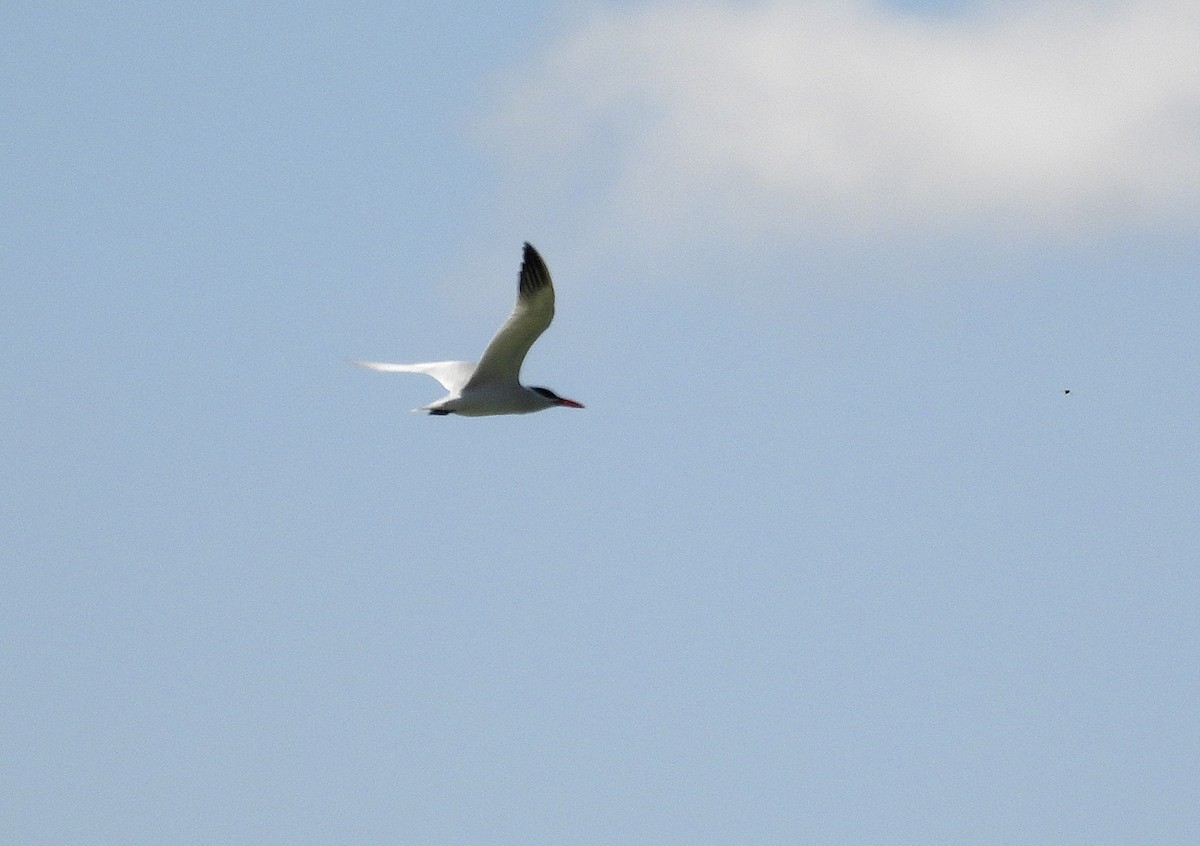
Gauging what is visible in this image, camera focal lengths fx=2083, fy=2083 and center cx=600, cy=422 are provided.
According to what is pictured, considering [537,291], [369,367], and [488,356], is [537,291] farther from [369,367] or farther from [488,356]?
[369,367]

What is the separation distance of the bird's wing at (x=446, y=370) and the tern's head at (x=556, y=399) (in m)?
1.09

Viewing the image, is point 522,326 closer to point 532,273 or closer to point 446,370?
point 532,273

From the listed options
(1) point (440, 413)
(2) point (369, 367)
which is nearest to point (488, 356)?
(1) point (440, 413)

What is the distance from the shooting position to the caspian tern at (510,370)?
29453 millimetres

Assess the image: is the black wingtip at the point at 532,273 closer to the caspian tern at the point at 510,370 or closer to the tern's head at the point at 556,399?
the caspian tern at the point at 510,370

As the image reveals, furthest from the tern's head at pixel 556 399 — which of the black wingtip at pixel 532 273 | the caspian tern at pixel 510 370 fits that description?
the black wingtip at pixel 532 273

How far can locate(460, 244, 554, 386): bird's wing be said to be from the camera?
29391 millimetres

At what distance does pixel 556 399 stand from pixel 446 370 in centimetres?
224

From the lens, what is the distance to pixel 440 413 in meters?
30.9

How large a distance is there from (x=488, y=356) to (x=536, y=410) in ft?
5.41

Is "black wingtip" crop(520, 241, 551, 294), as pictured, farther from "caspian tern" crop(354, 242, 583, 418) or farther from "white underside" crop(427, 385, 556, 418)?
"white underside" crop(427, 385, 556, 418)

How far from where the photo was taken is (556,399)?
3198cm

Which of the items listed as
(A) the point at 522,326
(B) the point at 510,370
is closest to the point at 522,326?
(A) the point at 522,326

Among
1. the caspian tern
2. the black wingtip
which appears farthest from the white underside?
the black wingtip
